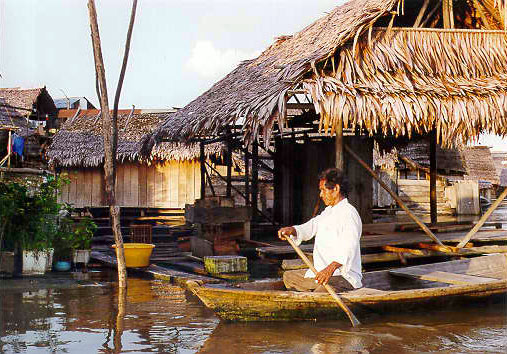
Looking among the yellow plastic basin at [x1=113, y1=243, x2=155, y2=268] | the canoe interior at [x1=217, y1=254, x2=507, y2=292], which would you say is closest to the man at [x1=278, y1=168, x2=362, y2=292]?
the canoe interior at [x1=217, y1=254, x2=507, y2=292]

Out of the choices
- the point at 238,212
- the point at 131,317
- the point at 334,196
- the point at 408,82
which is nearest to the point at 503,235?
the point at 408,82

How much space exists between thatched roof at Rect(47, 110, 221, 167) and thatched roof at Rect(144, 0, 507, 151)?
281 inches

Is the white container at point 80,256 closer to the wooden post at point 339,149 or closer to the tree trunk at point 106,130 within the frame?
the tree trunk at point 106,130

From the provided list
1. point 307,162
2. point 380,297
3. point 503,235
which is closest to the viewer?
point 380,297

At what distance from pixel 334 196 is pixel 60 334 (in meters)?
3.00

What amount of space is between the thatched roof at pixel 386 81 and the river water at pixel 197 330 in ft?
7.74

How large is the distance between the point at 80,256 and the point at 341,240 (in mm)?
6101

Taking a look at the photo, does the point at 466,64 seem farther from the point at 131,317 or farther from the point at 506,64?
the point at 131,317

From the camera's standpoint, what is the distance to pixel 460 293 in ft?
20.6

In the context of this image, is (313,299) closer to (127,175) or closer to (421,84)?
→ (421,84)

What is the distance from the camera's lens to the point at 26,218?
9250 millimetres

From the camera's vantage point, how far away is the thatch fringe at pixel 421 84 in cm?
729

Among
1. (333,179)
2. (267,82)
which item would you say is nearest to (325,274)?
(333,179)

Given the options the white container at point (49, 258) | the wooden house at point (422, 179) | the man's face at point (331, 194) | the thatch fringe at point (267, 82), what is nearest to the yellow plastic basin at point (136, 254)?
the white container at point (49, 258)
